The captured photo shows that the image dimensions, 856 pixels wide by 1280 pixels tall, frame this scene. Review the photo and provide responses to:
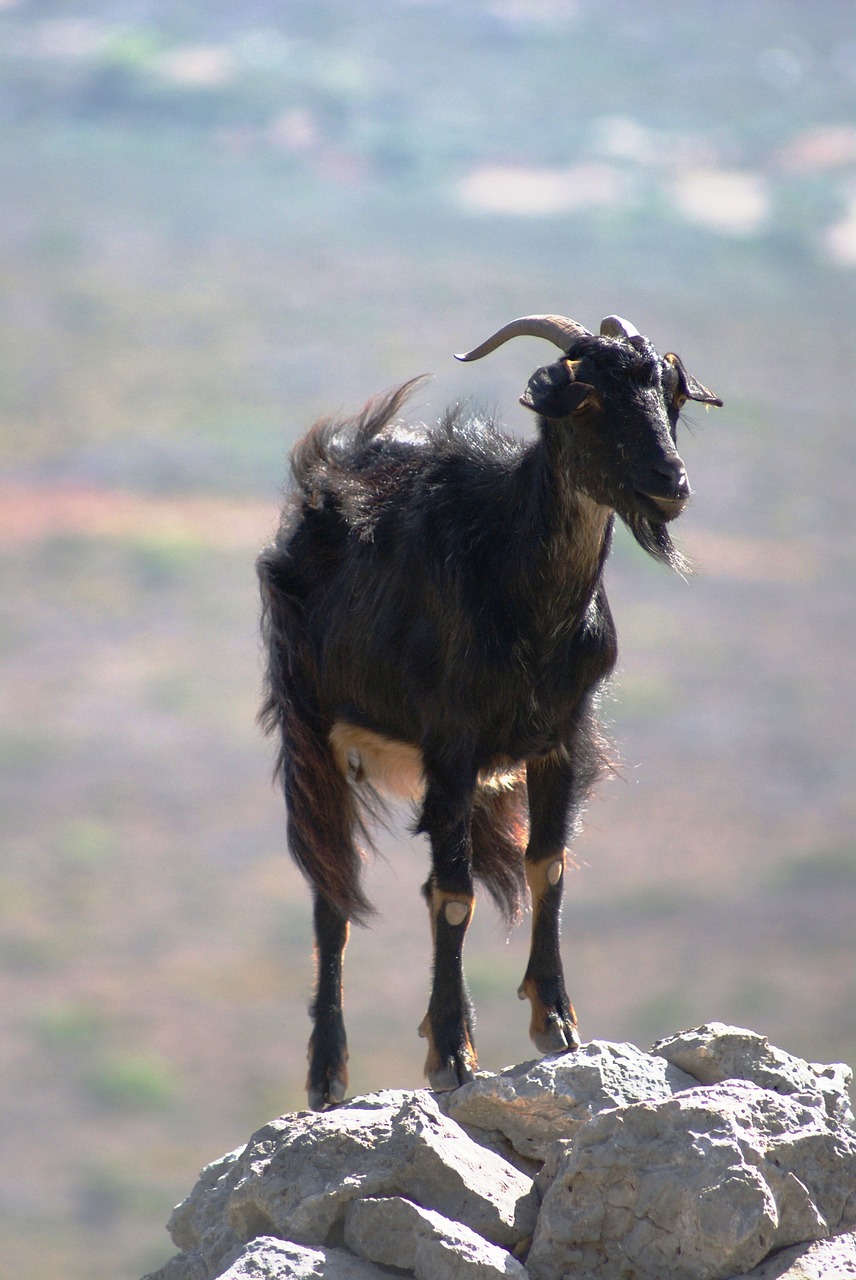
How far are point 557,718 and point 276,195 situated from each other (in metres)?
47.0

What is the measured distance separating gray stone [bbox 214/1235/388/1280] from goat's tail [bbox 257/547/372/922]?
77.9 inches

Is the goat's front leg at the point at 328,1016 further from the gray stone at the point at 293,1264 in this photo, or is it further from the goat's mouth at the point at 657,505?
the goat's mouth at the point at 657,505

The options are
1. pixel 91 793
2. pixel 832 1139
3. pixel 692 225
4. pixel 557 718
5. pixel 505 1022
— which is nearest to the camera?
pixel 832 1139

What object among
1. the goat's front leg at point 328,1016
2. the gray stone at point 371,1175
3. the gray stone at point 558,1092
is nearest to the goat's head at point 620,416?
the gray stone at point 558,1092

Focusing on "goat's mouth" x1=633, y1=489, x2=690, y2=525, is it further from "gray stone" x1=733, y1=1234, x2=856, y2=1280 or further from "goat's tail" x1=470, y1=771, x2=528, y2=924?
"gray stone" x1=733, y1=1234, x2=856, y2=1280

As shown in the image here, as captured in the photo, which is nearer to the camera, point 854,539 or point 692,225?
point 854,539

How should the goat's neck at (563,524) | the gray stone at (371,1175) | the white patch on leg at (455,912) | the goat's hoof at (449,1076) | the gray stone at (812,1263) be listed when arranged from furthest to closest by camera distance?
the white patch on leg at (455,912) < the goat's hoof at (449,1076) < the goat's neck at (563,524) < the gray stone at (371,1175) < the gray stone at (812,1263)

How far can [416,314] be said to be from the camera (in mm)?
47000

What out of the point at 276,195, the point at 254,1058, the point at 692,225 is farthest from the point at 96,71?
the point at 254,1058

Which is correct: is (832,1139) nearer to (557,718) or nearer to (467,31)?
(557,718)

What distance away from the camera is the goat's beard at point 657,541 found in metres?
6.34

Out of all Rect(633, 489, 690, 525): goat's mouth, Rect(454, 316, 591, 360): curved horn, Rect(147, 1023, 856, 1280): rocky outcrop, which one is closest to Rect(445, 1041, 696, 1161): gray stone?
Rect(147, 1023, 856, 1280): rocky outcrop

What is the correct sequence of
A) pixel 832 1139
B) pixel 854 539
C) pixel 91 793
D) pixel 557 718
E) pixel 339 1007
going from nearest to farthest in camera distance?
pixel 832 1139 < pixel 557 718 < pixel 339 1007 < pixel 91 793 < pixel 854 539

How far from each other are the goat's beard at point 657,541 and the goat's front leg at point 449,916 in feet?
3.53
